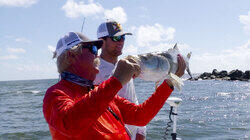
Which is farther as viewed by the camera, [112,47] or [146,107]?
[112,47]

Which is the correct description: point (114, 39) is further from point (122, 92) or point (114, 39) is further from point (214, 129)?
point (214, 129)

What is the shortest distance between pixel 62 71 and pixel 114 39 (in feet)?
4.43

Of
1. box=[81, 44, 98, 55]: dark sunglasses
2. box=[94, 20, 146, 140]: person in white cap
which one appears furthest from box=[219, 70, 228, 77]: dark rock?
box=[81, 44, 98, 55]: dark sunglasses

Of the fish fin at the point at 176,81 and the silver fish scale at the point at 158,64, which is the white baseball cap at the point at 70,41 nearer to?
the silver fish scale at the point at 158,64

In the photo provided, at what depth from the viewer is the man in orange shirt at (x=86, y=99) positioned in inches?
68.2

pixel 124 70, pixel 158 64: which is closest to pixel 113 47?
pixel 158 64

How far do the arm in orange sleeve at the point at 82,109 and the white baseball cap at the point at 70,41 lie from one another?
550 millimetres

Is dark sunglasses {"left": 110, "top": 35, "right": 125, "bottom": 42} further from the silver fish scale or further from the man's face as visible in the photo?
the silver fish scale

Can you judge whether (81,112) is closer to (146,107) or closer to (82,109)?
(82,109)

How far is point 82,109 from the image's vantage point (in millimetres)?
1704

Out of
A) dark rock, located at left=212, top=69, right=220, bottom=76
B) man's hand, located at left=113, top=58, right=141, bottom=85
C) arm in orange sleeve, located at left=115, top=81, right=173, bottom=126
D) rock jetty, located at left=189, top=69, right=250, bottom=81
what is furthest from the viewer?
dark rock, located at left=212, top=69, right=220, bottom=76

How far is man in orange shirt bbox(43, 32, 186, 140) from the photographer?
173cm

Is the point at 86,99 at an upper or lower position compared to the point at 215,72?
lower

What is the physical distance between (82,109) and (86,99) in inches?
2.9
